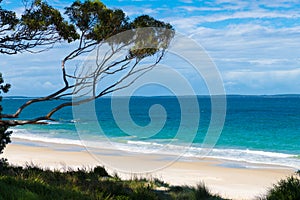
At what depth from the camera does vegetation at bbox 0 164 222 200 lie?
619 centimetres

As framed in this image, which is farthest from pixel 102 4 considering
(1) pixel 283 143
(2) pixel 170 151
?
(1) pixel 283 143

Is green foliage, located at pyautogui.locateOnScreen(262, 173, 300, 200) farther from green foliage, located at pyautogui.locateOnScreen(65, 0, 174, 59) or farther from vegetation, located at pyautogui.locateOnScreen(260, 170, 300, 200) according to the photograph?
green foliage, located at pyautogui.locateOnScreen(65, 0, 174, 59)

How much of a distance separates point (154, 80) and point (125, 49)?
3.72 feet

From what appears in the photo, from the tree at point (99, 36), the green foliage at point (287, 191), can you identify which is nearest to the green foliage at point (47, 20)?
the tree at point (99, 36)

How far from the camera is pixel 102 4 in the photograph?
9883mm

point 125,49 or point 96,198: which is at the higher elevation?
point 125,49

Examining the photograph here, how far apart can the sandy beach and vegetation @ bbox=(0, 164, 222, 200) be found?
13.1 ft

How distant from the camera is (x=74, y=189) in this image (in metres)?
7.20

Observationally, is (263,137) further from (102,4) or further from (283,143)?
(102,4)

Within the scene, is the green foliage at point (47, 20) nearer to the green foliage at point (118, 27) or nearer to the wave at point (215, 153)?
the green foliage at point (118, 27)

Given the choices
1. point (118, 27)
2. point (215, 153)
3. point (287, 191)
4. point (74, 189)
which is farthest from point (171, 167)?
point (74, 189)

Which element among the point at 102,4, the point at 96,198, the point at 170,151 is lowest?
the point at 96,198

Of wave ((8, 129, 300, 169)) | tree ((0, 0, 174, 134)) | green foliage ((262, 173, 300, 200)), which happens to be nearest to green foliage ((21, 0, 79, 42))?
tree ((0, 0, 174, 134))

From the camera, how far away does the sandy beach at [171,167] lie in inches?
654
